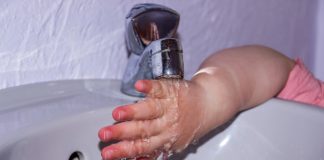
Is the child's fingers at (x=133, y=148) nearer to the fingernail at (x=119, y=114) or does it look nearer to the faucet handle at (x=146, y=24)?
the fingernail at (x=119, y=114)

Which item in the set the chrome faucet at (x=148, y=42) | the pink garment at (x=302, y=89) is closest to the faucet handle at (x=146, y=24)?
Answer: the chrome faucet at (x=148, y=42)

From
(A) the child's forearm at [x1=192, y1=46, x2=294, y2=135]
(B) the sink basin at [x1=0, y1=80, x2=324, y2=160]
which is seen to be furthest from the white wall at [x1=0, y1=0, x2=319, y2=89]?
(A) the child's forearm at [x1=192, y1=46, x2=294, y2=135]

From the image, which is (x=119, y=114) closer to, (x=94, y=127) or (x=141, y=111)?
(x=141, y=111)

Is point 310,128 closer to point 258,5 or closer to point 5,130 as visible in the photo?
point 5,130

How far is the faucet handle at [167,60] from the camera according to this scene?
15.9 inches

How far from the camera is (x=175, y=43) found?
1.38 feet

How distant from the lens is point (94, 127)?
43 centimetres

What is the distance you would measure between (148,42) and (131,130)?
7.2 inches

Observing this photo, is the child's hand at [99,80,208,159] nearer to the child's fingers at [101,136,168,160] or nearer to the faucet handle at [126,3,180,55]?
the child's fingers at [101,136,168,160]

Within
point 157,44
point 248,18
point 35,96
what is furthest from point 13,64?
point 248,18

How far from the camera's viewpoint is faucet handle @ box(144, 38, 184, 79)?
1.33 feet

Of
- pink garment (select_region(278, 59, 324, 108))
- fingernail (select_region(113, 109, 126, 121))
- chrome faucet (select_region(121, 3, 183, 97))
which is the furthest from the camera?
pink garment (select_region(278, 59, 324, 108))

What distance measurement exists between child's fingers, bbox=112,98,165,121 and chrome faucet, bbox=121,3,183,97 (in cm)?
8

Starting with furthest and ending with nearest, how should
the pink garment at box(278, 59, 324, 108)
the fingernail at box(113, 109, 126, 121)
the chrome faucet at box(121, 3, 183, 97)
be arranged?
the pink garment at box(278, 59, 324, 108) < the chrome faucet at box(121, 3, 183, 97) < the fingernail at box(113, 109, 126, 121)
